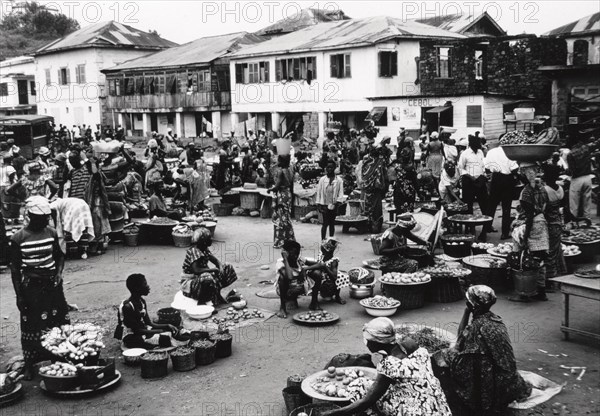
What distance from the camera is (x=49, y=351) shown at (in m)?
6.97

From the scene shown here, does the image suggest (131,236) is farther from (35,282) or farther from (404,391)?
(404,391)

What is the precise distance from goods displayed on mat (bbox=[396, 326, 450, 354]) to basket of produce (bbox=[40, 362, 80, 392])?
332cm

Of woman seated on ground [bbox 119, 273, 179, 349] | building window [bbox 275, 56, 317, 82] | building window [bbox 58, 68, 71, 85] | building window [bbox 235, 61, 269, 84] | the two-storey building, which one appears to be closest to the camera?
woman seated on ground [bbox 119, 273, 179, 349]

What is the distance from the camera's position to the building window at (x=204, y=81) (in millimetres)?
40188

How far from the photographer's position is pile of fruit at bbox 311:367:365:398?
5.57 metres

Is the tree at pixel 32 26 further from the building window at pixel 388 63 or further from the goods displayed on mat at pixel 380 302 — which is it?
the goods displayed on mat at pixel 380 302

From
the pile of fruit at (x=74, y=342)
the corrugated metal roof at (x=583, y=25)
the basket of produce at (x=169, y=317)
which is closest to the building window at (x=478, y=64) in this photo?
the corrugated metal roof at (x=583, y=25)

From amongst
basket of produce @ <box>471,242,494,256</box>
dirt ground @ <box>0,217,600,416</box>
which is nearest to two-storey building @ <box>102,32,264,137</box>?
dirt ground @ <box>0,217,600,416</box>

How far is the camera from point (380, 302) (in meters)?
Answer: 8.80

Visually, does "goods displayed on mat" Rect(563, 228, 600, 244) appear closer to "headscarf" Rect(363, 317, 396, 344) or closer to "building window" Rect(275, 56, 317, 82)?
"headscarf" Rect(363, 317, 396, 344)

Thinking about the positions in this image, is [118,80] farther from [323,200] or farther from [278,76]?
[323,200]

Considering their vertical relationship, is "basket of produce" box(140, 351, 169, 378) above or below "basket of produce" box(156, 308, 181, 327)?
below

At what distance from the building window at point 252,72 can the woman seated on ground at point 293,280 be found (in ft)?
95.4

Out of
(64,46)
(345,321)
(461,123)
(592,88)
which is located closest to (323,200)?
(345,321)
